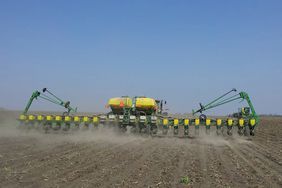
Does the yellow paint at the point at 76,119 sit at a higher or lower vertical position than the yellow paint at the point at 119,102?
lower

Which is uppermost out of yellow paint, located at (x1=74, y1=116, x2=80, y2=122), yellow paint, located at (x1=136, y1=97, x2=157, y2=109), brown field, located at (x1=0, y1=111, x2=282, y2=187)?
yellow paint, located at (x1=136, y1=97, x2=157, y2=109)

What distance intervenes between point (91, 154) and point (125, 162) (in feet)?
7.01

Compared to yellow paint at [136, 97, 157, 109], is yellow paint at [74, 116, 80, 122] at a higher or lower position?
lower

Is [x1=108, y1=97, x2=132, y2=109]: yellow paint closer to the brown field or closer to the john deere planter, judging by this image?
the john deere planter

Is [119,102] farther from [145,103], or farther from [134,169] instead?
[134,169]

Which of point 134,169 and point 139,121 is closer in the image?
point 134,169

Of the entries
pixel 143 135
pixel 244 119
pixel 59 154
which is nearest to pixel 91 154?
pixel 59 154

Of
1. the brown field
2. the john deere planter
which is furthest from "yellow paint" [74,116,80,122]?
the brown field

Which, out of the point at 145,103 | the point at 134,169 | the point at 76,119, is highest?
the point at 145,103

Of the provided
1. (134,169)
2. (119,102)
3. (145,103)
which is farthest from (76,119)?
(134,169)

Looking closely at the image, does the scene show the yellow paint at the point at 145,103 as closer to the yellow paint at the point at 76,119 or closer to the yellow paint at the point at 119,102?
the yellow paint at the point at 119,102

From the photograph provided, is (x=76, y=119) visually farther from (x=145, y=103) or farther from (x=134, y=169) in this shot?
(x=134, y=169)

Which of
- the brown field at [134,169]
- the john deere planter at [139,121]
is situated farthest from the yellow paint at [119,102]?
the brown field at [134,169]

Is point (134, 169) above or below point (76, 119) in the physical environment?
below
